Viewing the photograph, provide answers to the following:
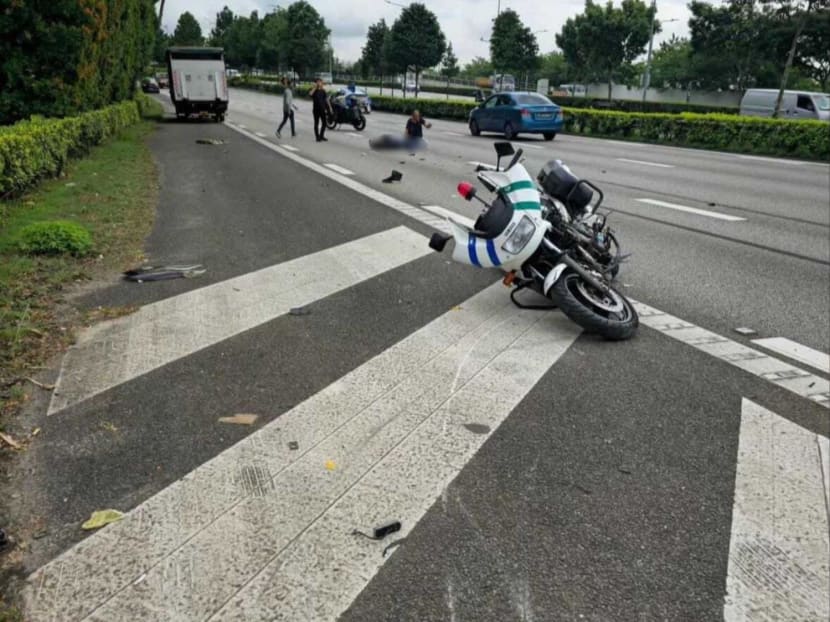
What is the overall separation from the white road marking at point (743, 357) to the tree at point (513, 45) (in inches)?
2524

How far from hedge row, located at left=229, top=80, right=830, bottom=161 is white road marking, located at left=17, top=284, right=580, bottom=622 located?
19.9 meters

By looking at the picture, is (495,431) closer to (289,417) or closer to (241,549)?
(289,417)

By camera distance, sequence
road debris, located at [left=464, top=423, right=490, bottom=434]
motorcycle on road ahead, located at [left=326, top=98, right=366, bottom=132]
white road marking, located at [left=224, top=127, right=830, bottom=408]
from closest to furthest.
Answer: road debris, located at [left=464, top=423, right=490, bottom=434]
white road marking, located at [left=224, top=127, right=830, bottom=408]
motorcycle on road ahead, located at [left=326, top=98, right=366, bottom=132]

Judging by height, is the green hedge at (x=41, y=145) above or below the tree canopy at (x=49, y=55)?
below

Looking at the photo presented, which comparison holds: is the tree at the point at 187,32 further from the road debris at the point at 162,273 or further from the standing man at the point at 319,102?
the road debris at the point at 162,273

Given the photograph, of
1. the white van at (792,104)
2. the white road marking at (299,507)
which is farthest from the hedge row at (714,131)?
the white road marking at (299,507)

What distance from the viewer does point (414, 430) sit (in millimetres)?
3520

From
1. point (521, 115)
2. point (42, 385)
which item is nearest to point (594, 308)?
point (42, 385)

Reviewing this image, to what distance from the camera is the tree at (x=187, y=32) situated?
354ft

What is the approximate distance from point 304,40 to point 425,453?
296 feet

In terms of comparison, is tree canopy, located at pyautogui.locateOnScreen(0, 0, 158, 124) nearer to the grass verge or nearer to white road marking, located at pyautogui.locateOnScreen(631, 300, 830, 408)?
the grass verge

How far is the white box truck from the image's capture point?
28.3 metres

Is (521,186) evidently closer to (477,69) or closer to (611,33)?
(611,33)

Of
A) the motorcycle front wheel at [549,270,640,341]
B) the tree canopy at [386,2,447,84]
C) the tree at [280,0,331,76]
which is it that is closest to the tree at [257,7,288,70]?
the tree at [280,0,331,76]
